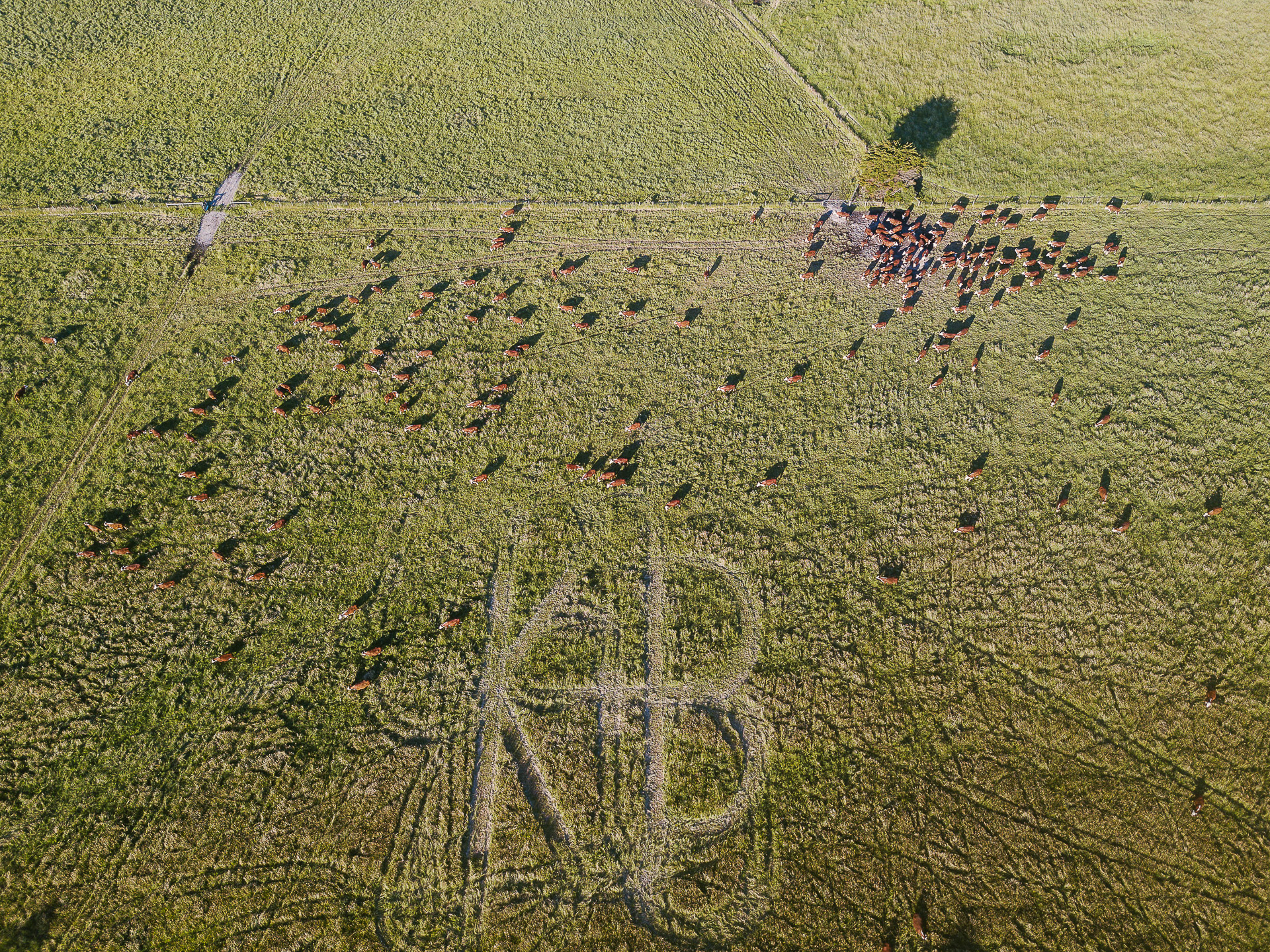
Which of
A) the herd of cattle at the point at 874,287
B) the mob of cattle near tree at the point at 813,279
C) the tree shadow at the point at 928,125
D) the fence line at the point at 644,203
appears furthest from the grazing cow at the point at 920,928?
the tree shadow at the point at 928,125

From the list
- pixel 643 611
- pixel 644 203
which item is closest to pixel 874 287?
pixel 644 203

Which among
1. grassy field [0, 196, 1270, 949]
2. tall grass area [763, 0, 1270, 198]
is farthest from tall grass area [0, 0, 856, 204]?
grassy field [0, 196, 1270, 949]

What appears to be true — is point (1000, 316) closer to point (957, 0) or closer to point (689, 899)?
point (957, 0)

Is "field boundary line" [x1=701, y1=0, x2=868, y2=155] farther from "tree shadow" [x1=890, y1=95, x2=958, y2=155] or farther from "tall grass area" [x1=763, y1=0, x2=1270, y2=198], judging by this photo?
"tree shadow" [x1=890, y1=95, x2=958, y2=155]

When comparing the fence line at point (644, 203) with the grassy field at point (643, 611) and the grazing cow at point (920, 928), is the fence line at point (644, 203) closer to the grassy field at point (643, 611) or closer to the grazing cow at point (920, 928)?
the grassy field at point (643, 611)

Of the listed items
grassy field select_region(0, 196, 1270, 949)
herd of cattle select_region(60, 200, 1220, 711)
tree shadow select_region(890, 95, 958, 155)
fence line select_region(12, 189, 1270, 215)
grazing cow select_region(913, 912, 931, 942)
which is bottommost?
grazing cow select_region(913, 912, 931, 942)

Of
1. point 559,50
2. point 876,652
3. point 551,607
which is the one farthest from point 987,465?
point 559,50
